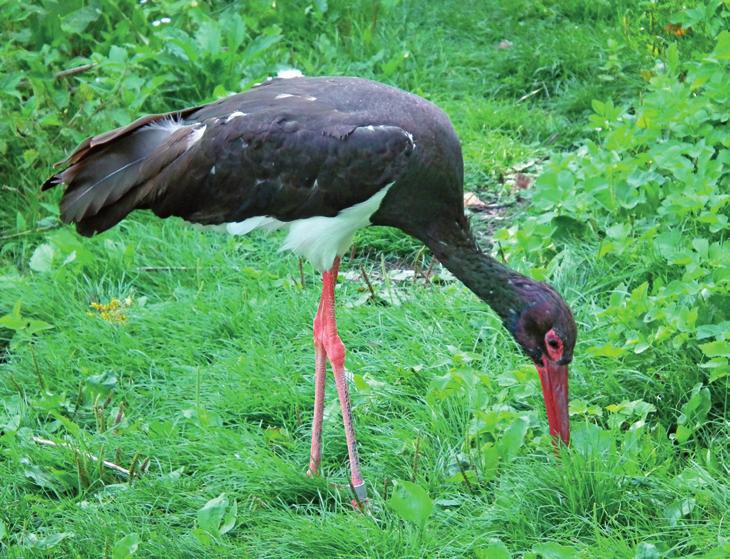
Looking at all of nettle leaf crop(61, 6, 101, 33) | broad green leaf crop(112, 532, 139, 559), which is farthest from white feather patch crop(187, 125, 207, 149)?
nettle leaf crop(61, 6, 101, 33)

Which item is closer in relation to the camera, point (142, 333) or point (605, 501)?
point (605, 501)

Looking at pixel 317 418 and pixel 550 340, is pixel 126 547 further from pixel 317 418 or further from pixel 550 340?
pixel 550 340

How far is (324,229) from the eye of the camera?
4320mm

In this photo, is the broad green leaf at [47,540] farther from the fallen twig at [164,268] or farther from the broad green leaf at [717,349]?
the broad green leaf at [717,349]

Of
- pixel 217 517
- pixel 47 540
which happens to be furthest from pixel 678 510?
pixel 47 540

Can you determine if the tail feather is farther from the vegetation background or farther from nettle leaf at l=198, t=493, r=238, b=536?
nettle leaf at l=198, t=493, r=238, b=536

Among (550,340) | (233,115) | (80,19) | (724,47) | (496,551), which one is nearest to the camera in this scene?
(496,551)

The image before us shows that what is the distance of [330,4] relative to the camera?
7.75 metres

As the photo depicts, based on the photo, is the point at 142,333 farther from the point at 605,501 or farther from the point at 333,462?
the point at 605,501

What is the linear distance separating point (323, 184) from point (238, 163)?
0.34m

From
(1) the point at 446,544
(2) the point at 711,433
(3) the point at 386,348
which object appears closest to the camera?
(1) the point at 446,544

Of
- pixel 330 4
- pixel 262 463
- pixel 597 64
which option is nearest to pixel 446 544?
pixel 262 463

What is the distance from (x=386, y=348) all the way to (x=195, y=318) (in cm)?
91

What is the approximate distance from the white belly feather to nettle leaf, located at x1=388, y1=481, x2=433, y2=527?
103 centimetres
